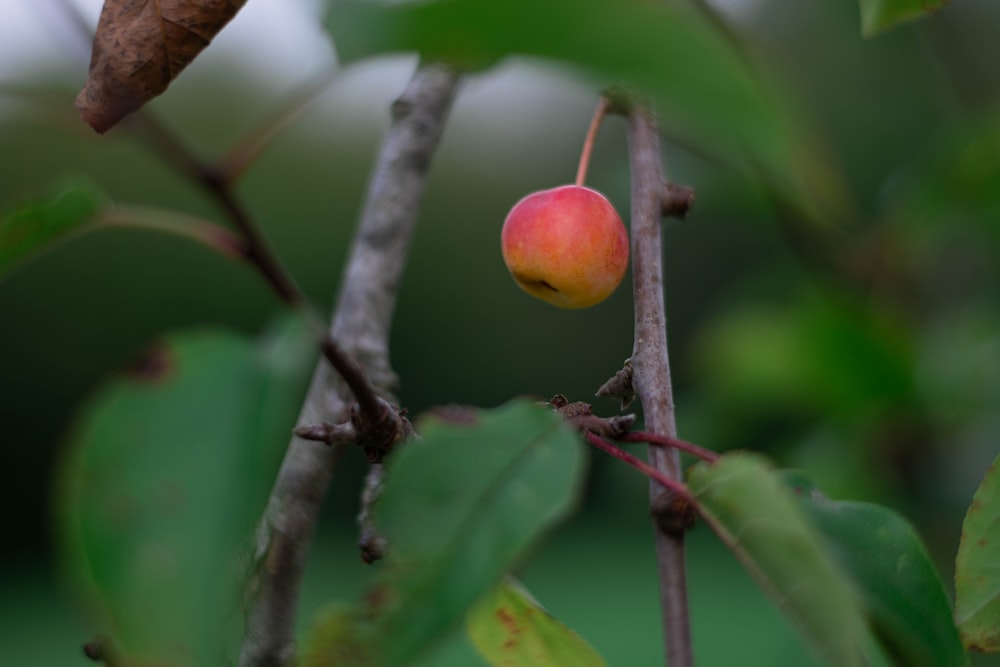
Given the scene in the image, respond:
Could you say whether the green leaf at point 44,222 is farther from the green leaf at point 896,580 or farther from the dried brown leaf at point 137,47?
the green leaf at point 896,580

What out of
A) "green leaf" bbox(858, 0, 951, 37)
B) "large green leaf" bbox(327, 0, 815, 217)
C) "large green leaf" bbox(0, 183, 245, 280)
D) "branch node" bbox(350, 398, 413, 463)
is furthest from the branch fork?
"green leaf" bbox(858, 0, 951, 37)

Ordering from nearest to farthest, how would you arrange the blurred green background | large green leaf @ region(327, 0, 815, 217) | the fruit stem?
large green leaf @ region(327, 0, 815, 217) → the fruit stem → the blurred green background

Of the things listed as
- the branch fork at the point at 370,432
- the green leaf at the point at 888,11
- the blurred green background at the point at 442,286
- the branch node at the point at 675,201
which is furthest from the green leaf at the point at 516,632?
the blurred green background at the point at 442,286

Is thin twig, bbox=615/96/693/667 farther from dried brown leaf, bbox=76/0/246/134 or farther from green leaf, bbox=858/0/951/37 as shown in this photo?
dried brown leaf, bbox=76/0/246/134

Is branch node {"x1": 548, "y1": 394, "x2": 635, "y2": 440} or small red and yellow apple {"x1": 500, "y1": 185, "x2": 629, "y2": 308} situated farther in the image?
small red and yellow apple {"x1": 500, "y1": 185, "x2": 629, "y2": 308}

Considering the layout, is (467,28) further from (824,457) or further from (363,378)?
(824,457)
